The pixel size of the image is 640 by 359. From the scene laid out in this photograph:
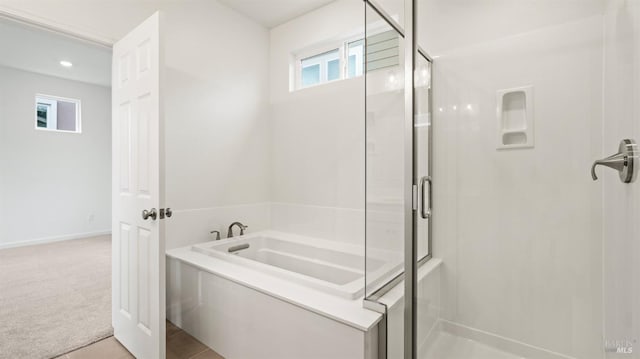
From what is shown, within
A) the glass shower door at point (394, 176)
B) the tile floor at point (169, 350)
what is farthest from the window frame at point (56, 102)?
the glass shower door at point (394, 176)

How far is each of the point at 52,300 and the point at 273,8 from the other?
3513 millimetres

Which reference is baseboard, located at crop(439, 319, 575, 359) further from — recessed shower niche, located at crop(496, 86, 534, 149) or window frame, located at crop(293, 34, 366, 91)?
window frame, located at crop(293, 34, 366, 91)

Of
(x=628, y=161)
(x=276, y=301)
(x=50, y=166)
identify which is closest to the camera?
(x=628, y=161)

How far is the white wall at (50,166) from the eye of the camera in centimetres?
445

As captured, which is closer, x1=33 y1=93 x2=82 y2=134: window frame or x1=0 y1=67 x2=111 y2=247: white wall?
x1=0 y1=67 x2=111 y2=247: white wall

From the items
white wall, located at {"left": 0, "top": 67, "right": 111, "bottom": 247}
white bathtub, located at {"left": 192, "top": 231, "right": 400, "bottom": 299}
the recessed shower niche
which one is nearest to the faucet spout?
white bathtub, located at {"left": 192, "top": 231, "right": 400, "bottom": 299}

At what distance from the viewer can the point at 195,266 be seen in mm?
2137

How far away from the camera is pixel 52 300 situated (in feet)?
8.86

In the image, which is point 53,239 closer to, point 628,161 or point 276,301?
point 276,301

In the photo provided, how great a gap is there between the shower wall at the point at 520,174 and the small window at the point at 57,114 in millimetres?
5981

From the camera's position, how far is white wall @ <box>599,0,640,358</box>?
2.94 feet

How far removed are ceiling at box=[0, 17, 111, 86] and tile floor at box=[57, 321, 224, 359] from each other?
2.90 meters

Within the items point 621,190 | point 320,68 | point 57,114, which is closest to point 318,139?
point 320,68

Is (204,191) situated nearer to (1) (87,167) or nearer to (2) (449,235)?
(2) (449,235)
